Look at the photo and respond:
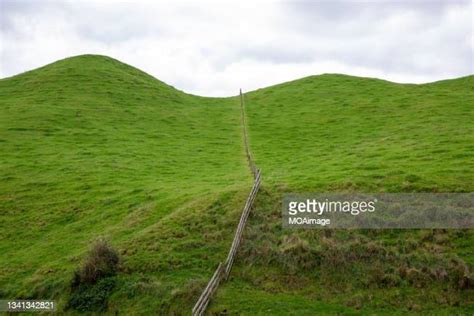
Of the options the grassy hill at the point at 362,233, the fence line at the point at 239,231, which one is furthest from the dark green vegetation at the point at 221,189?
the fence line at the point at 239,231

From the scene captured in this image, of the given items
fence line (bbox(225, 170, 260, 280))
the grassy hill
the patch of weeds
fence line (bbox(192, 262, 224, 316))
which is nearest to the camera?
fence line (bbox(192, 262, 224, 316))

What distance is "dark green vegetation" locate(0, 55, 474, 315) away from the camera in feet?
73.2

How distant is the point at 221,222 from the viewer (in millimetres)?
28500

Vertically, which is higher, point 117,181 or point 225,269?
point 117,181

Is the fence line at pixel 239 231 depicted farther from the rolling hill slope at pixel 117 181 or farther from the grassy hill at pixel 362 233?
the rolling hill slope at pixel 117 181

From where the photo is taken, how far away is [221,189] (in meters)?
34.6

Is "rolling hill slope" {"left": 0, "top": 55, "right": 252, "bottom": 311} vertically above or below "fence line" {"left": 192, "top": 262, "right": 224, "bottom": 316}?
above

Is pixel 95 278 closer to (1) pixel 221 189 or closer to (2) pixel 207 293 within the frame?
(2) pixel 207 293

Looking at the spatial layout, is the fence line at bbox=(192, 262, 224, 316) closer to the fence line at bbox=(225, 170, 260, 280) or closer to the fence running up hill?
the fence running up hill

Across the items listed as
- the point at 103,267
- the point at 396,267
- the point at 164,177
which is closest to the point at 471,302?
the point at 396,267

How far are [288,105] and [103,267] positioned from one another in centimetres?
5045

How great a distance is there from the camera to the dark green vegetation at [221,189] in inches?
878

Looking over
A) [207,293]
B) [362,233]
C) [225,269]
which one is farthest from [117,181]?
[362,233]

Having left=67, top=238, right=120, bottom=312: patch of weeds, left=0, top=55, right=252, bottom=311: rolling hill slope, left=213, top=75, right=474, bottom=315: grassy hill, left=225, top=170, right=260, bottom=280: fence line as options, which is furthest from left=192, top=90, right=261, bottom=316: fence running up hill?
left=67, top=238, right=120, bottom=312: patch of weeds
